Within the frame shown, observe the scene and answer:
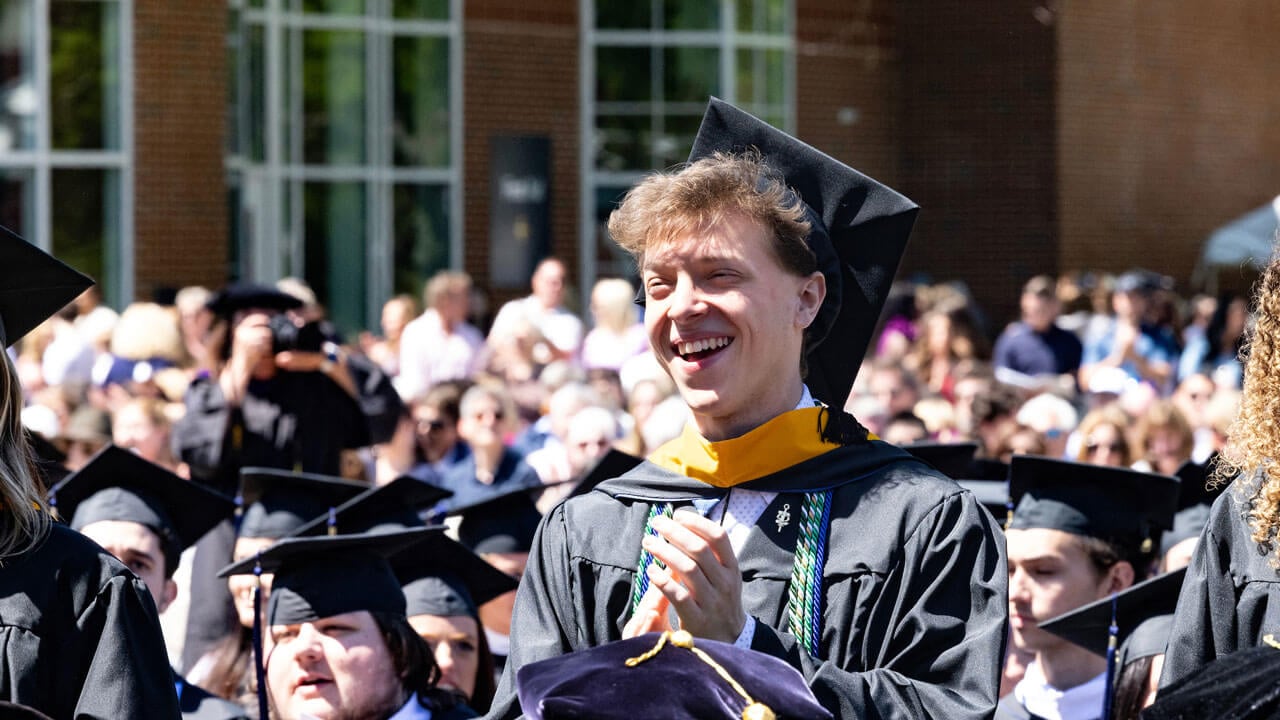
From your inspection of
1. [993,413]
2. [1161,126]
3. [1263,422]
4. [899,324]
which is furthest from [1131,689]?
[1161,126]

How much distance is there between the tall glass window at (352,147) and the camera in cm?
1662

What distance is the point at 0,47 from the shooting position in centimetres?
1469

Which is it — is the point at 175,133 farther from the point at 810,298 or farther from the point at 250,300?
the point at 810,298

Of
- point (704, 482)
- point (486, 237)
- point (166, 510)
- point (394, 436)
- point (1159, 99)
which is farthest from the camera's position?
point (1159, 99)

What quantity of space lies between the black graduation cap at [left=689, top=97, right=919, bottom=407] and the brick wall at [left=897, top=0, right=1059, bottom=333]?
15896 millimetres

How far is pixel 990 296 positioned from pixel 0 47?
10451 mm

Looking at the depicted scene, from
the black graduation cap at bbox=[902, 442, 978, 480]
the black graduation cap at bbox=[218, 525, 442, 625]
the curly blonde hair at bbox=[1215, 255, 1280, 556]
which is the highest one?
the curly blonde hair at bbox=[1215, 255, 1280, 556]

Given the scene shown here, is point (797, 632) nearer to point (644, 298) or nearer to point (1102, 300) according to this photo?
point (644, 298)

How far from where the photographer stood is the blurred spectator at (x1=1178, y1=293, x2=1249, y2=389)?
13250mm

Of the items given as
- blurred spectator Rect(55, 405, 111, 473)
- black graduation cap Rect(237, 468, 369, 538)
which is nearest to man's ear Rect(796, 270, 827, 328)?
black graduation cap Rect(237, 468, 369, 538)

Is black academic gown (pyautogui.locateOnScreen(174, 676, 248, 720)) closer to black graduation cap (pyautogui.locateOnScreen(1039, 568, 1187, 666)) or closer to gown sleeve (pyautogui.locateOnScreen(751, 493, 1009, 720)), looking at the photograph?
black graduation cap (pyautogui.locateOnScreen(1039, 568, 1187, 666))

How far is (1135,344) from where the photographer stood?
1278 centimetres

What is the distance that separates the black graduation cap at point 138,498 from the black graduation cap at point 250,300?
88.6 inches

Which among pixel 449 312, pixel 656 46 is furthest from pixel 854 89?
pixel 449 312
